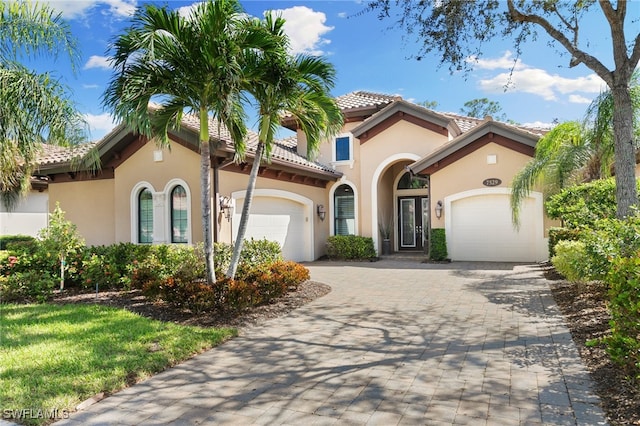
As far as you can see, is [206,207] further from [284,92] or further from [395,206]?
[395,206]

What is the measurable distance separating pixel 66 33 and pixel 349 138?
40.9 ft

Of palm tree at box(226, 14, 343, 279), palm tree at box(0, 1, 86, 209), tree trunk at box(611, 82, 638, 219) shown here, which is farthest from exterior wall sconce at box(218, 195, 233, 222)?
tree trunk at box(611, 82, 638, 219)

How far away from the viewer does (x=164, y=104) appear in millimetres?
8719

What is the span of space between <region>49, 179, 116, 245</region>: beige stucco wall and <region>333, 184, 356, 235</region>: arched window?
9220 mm

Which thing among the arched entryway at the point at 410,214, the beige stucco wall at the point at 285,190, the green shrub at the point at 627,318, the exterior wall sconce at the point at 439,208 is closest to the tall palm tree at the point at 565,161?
the exterior wall sconce at the point at 439,208

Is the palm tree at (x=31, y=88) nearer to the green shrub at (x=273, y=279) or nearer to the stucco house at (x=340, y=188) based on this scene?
the stucco house at (x=340, y=188)

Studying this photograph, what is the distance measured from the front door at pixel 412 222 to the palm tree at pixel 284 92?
11.8 metres

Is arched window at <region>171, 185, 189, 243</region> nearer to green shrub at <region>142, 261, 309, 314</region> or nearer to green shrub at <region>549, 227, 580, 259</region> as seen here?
Result: green shrub at <region>142, 261, 309, 314</region>

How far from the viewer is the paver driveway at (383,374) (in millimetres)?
3896

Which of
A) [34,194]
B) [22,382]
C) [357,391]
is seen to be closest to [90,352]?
[22,382]

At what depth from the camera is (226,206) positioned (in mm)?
12625

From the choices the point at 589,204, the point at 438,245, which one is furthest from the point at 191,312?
the point at 438,245

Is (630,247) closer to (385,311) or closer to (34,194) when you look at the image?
(385,311)

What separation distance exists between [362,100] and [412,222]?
6600mm
